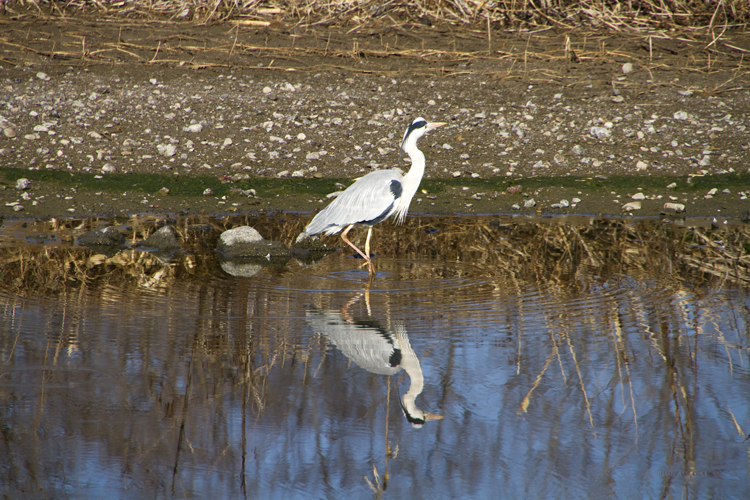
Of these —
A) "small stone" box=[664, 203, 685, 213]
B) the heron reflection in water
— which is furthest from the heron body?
"small stone" box=[664, 203, 685, 213]

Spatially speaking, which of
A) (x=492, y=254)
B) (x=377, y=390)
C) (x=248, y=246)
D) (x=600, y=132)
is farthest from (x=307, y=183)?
(x=377, y=390)

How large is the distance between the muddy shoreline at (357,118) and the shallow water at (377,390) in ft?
11.6

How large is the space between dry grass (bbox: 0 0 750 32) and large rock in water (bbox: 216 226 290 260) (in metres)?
7.45

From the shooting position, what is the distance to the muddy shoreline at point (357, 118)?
366 inches

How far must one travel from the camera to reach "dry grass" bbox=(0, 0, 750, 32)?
44.1ft

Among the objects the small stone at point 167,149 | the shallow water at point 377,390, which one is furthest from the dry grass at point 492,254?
the small stone at point 167,149

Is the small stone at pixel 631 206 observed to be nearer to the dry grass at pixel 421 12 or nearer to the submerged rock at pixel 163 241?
the submerged rock at pixel 163 241

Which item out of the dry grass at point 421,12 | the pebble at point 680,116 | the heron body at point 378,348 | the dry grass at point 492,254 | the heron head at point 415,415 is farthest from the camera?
the dry grass at point 421,12

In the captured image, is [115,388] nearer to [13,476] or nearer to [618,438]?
[13,476]

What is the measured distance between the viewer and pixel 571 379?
401 cm

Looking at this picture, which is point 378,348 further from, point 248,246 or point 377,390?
point 248,246

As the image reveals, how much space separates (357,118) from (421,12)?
13.0 feet

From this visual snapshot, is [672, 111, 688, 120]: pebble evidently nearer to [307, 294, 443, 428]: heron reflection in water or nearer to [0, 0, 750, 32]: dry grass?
[0, 0, 750, 32]: dry grass

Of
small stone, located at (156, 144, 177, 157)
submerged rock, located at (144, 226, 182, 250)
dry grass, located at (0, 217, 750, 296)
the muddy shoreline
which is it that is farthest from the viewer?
small stone, located at (156, 144, 177, 157)
